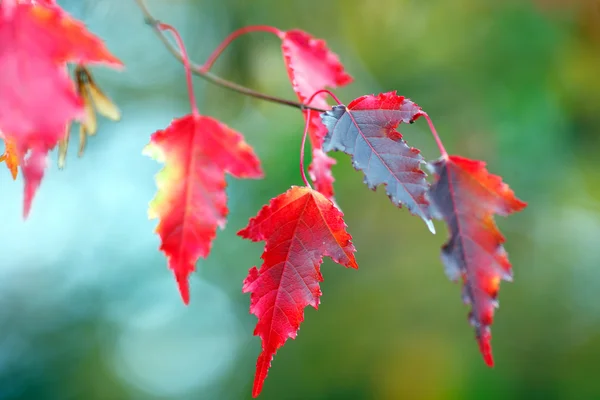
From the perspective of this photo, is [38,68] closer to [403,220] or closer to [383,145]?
[383,145]

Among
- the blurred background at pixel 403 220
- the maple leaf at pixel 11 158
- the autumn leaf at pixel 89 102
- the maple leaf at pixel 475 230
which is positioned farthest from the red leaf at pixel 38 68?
the blurred background at pixel 403 220

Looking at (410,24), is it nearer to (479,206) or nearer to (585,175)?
(585,175)

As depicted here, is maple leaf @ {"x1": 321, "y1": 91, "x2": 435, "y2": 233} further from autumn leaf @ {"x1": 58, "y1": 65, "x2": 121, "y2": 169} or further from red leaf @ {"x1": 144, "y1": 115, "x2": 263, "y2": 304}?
autumn leaf @ {"x1": 58, "y1": 65, "x2": 121, "y2": 169}

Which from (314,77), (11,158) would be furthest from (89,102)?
(314,77)

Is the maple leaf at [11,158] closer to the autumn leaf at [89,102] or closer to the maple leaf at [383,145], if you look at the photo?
the autumn leaf at [89,102]

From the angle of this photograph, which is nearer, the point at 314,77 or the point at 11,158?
the point at 11,158

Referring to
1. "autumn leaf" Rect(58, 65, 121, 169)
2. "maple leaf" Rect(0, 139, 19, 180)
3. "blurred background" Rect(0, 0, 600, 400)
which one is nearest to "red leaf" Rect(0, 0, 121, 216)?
"maple leaf" Rect(0, 139, 19, 180)

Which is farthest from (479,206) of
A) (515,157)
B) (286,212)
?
(515,157)
